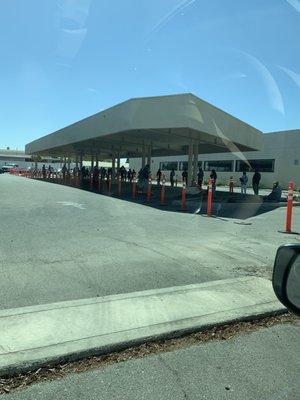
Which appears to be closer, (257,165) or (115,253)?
(115,253)

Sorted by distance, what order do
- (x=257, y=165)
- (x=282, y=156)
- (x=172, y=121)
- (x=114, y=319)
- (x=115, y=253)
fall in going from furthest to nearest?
(x=257, y=165)
(x=282, y=156)
(x=172, y=121)
(x=115, y=253)
(x=114, y=319)

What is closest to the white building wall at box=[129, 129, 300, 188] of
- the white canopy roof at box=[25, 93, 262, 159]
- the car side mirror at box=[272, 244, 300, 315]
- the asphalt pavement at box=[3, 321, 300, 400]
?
the white canopy roof at box=[25, 93, 262, 159]

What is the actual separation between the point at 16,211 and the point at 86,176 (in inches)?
1310

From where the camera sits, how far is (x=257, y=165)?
2112 inches

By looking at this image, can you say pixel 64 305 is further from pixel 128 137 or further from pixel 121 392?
pixel 128 137

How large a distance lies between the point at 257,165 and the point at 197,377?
168 feet

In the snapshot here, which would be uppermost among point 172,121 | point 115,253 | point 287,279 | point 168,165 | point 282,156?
point 172,121

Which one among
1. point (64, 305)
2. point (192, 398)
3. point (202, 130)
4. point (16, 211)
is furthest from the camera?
point (202, 130)

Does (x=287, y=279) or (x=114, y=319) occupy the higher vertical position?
(x=287, y=279)

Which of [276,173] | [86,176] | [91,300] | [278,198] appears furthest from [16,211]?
[276,173]

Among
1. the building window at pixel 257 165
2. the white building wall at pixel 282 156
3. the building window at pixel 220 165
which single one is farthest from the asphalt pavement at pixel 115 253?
the building window at pixel 220 165

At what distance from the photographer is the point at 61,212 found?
15969 mm

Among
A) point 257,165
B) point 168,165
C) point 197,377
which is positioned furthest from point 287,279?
point 168,165

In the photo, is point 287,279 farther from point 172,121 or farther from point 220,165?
point 220,165
